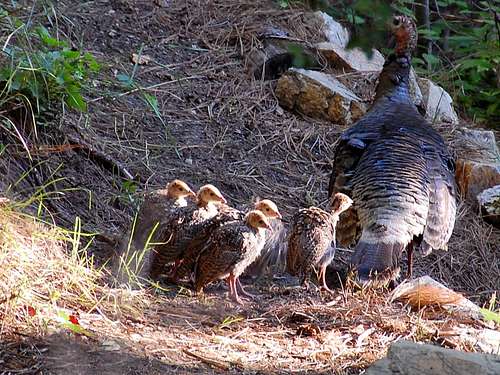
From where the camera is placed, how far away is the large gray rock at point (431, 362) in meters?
4.09

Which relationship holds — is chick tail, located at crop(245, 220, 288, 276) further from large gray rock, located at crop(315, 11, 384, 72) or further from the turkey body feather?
large gray rock, located at crop(315, 11, 384, 72)

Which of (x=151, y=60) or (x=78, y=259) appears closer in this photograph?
(x=78, y=259)

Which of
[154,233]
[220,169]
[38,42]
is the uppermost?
[38,42]

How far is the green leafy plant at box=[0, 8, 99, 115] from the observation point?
619 cm

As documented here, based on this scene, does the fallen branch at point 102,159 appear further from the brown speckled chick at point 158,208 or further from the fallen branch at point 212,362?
the fallen branch at point 212,362

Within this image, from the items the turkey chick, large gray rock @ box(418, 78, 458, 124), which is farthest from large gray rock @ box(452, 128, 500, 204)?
the turkey chick

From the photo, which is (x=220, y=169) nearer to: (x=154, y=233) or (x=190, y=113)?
(x=190, y=113)

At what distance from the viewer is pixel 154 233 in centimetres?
598

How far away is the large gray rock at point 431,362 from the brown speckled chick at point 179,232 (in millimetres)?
2008

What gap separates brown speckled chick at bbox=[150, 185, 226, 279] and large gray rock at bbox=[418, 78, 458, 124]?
13.9 feet

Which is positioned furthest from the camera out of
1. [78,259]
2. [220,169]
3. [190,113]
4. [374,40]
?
[190,113]

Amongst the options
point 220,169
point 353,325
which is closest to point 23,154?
point 220,169

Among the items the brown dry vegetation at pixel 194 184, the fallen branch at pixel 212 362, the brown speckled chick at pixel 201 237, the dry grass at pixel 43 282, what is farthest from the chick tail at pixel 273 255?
the fallen branch at pixel 212 362

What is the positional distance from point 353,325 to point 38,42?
342cm
